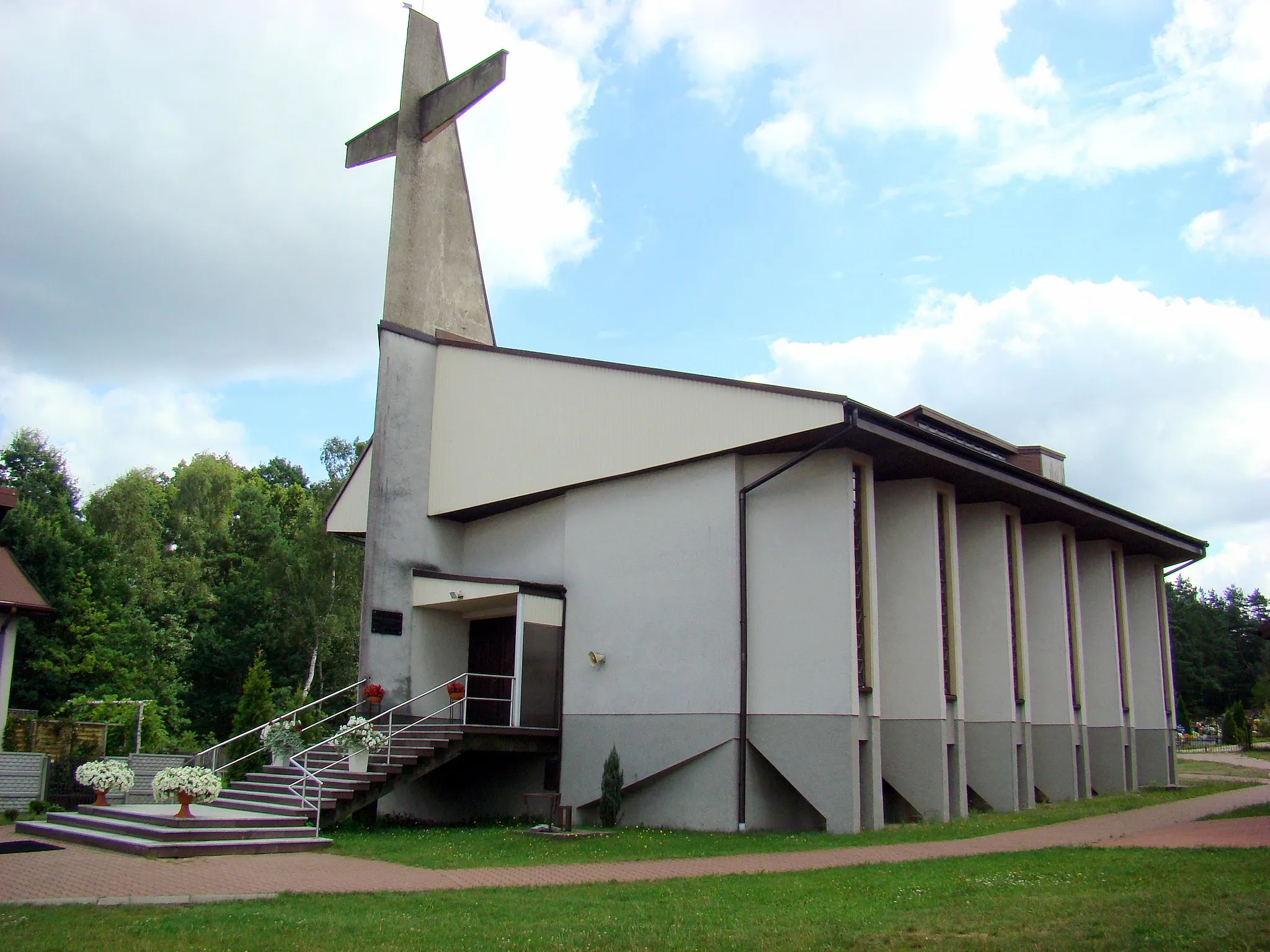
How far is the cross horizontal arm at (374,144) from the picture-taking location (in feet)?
78.7

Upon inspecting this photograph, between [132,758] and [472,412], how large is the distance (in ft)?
31.8

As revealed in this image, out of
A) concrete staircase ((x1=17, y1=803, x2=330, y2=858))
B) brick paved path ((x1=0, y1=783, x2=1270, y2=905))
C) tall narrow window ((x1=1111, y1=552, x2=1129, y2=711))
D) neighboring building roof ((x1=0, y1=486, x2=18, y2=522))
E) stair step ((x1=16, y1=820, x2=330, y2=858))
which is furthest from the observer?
tall narrow window ((x1=1111, y1=552, x2=1129, y2=711))

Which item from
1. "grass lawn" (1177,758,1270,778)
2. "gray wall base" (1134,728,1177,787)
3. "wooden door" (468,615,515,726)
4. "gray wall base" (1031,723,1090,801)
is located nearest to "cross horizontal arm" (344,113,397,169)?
"wooden door" (468,615,515,726)

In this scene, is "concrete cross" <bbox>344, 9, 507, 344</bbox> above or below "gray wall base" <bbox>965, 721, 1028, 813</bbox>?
above

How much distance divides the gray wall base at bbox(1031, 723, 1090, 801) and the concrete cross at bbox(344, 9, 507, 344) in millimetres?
15300

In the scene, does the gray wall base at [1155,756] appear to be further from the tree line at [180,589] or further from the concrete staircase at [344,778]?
the tree line at [180,589]

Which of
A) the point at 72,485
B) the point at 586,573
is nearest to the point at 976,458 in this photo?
the point at 586,573

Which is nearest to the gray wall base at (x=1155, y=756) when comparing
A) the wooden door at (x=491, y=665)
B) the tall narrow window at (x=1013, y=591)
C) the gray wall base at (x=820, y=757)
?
the tall narrow window at (x=1013, y=591)

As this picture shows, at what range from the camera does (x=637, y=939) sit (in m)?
7.80

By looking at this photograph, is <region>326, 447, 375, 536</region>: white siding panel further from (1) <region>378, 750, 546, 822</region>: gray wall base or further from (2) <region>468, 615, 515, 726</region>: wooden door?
(1) <region>378, 750, 546, 822</region>: gray wall base

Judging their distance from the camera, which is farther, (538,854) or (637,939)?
(538,854)

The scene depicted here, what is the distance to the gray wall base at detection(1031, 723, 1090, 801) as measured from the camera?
21.6m

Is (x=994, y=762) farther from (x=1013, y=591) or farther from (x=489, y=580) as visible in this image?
(x=489, y=580)

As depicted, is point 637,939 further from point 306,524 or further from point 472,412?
point 306,524
